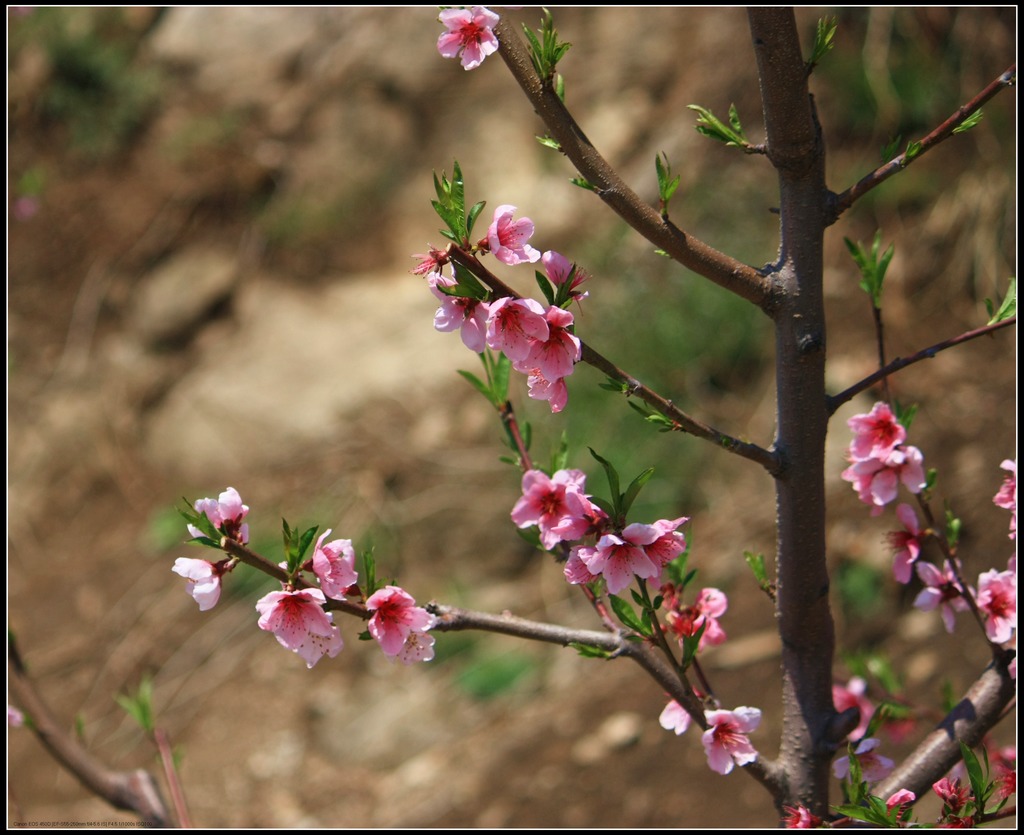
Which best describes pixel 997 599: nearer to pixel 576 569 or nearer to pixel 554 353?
pixel 576 569

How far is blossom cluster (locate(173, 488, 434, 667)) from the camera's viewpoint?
3.60ft

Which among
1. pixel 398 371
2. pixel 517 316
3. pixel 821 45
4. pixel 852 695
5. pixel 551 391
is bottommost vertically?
pixel 398 371

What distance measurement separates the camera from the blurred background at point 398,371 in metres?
3.61

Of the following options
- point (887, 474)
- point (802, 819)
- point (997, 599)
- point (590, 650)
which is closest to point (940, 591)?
point (997, 599)

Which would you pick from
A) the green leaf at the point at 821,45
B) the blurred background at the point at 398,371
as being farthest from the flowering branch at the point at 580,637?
the blurred background at the point at 398,371

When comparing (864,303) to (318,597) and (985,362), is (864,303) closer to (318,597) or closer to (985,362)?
(985,362)

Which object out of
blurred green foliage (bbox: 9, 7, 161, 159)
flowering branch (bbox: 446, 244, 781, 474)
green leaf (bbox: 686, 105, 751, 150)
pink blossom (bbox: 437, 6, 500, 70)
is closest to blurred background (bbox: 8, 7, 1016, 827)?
blurred green foliage (bbox: 9, 7, 161, 159)

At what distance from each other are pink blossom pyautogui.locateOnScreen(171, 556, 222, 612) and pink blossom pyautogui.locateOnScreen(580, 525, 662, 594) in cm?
42

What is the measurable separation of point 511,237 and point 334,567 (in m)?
0.43

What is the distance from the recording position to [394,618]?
118 centimetres

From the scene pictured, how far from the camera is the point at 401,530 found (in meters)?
4.98

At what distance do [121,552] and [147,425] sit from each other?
843 mm

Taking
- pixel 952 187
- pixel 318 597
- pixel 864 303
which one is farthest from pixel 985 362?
pixel 318 597

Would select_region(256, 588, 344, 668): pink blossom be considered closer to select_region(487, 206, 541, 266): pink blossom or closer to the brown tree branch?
select_region(487, 206, 541, 266): pink blossom
